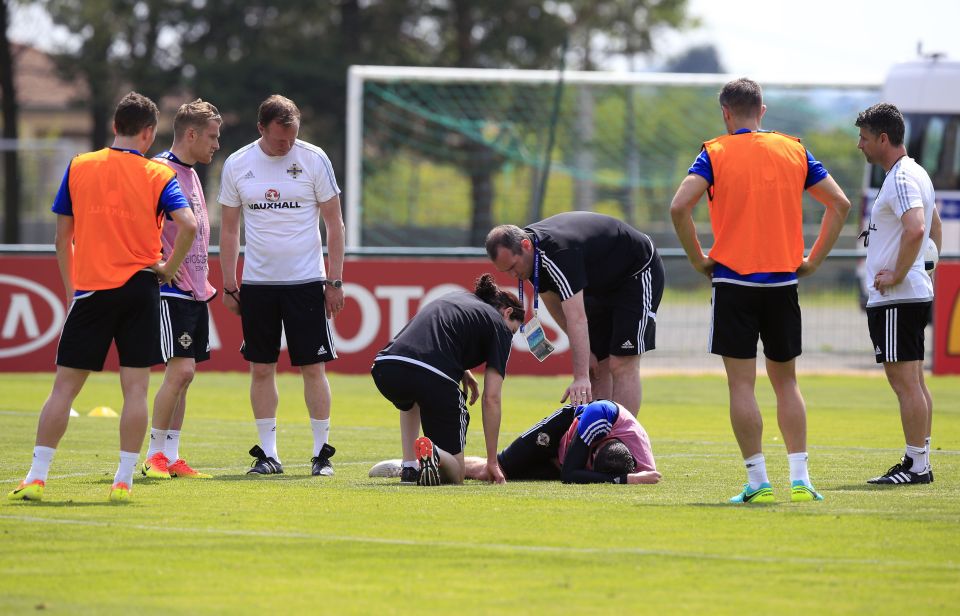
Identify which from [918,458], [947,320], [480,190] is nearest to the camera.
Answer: [918,458]

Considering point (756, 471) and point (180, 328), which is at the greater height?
point (180, 328)

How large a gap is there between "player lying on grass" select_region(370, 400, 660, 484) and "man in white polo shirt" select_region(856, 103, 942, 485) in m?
1.44

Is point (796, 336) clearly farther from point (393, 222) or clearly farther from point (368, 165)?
point (368, 165)

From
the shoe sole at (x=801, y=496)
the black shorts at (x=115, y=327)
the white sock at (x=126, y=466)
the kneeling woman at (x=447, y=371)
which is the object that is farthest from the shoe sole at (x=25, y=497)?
the shoe sole at (x=801, y=496)

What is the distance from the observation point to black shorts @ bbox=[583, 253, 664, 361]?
979cm

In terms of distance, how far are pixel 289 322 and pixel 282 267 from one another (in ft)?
1.17

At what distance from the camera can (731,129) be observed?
7934 mm

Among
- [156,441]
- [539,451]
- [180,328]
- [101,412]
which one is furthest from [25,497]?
[101,412]

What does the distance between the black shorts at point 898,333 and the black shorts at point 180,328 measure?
13.6 feet

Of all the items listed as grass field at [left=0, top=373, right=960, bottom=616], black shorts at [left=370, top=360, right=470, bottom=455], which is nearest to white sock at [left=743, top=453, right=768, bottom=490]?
grass field at [left=0, top=373, right=960, bottom=616]

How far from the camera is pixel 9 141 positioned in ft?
135

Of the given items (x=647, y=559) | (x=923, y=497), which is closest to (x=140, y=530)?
(x=647, y=559)

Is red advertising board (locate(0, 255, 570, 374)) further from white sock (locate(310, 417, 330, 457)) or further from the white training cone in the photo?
white sock (locate(310, 417, 330, 457))

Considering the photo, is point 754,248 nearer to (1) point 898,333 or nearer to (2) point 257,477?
(1) point 898,333
